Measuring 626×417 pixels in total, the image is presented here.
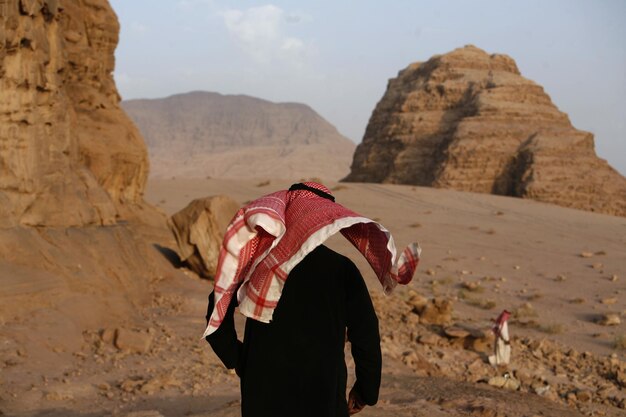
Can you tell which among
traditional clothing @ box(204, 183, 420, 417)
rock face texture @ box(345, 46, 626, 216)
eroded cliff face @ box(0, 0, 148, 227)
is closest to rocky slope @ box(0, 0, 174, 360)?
eroded cliff face @ box(0, 0, 148, 227)

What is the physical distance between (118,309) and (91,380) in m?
1.97

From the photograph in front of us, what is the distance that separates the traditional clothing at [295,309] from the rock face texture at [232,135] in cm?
8418

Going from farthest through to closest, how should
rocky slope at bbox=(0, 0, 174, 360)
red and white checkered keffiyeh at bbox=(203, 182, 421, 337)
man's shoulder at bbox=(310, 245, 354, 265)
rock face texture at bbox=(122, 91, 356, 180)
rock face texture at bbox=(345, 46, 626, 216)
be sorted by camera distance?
rock face texture at bbox=(122, 91, 356, 180)
rock face texture at bbox=(345, 46, 626, 216)
rocky slope at bbox=(0, 0, 174, 360)
man's shoulder at bbox=(310, 245, 354, 265)
red and white checkered keffiyeh at bbox=(203, 182, 421, 337)

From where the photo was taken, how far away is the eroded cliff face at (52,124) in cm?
696

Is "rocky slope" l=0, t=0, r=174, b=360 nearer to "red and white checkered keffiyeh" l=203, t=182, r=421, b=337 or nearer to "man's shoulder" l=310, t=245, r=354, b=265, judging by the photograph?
"red and white checkered keffiyeh" l=203, t=182, r=421, b=337

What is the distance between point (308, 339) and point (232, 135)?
128540 millimetres

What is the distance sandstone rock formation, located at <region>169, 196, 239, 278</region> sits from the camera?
10477 millimetres

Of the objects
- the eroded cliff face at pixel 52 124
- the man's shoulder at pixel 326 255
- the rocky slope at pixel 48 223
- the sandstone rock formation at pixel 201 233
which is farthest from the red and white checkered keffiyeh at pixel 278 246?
the sandstone rock formation at pixel 201 233

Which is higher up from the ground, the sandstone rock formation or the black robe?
the black robe

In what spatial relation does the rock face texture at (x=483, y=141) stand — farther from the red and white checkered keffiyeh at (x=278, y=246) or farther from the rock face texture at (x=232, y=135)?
the rock face texture at (x=232, y=135)

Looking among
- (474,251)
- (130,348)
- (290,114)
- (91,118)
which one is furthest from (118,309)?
(290,114)

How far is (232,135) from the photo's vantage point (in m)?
129

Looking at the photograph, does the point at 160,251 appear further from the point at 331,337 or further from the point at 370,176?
the point at 370,176

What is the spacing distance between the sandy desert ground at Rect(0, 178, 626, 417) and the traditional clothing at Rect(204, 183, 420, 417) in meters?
2.00
